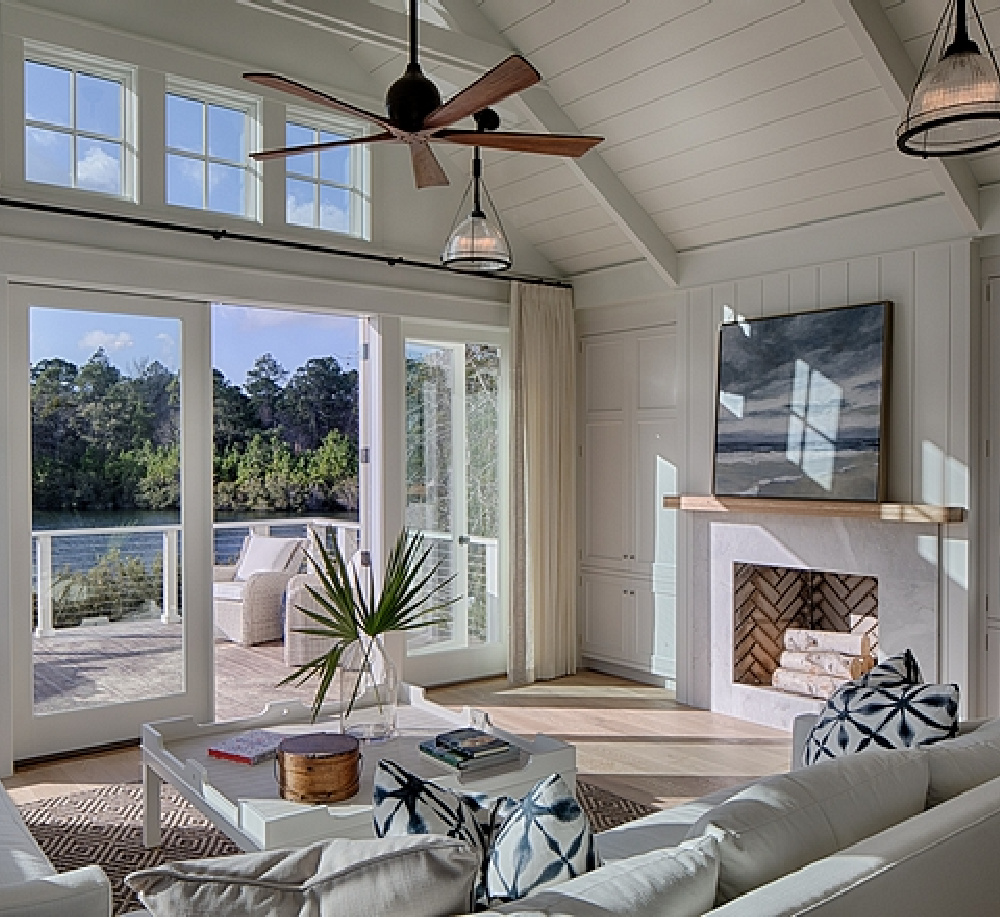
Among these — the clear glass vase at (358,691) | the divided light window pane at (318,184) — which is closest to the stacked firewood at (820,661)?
the clear glass vase at (358,691)

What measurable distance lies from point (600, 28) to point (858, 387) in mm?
2068

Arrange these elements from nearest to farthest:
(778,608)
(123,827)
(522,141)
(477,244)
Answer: (522,141)
(123,827)
(477,244)
(778,608)

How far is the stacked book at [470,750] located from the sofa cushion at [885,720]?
102 cm

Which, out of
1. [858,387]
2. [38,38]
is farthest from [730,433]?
[38,38]

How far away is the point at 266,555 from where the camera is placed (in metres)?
7.50

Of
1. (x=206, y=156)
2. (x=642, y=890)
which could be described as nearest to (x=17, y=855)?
(x=642, y=890)

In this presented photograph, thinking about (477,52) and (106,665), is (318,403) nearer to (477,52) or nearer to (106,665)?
(106,665)

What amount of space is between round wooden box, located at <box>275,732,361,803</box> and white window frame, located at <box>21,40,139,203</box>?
2961mm

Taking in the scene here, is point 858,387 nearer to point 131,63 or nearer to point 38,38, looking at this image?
point 131,63

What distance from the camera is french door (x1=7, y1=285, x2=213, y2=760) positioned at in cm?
431

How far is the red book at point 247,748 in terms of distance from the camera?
10.2ft

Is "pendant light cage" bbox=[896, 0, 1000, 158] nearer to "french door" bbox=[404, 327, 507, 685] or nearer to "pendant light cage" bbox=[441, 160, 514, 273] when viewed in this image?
"pendant light cage" bbox=[441, 160, 514, 273]

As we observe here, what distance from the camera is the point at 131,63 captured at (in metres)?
4.42

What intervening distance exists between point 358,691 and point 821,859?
1.99 meters
